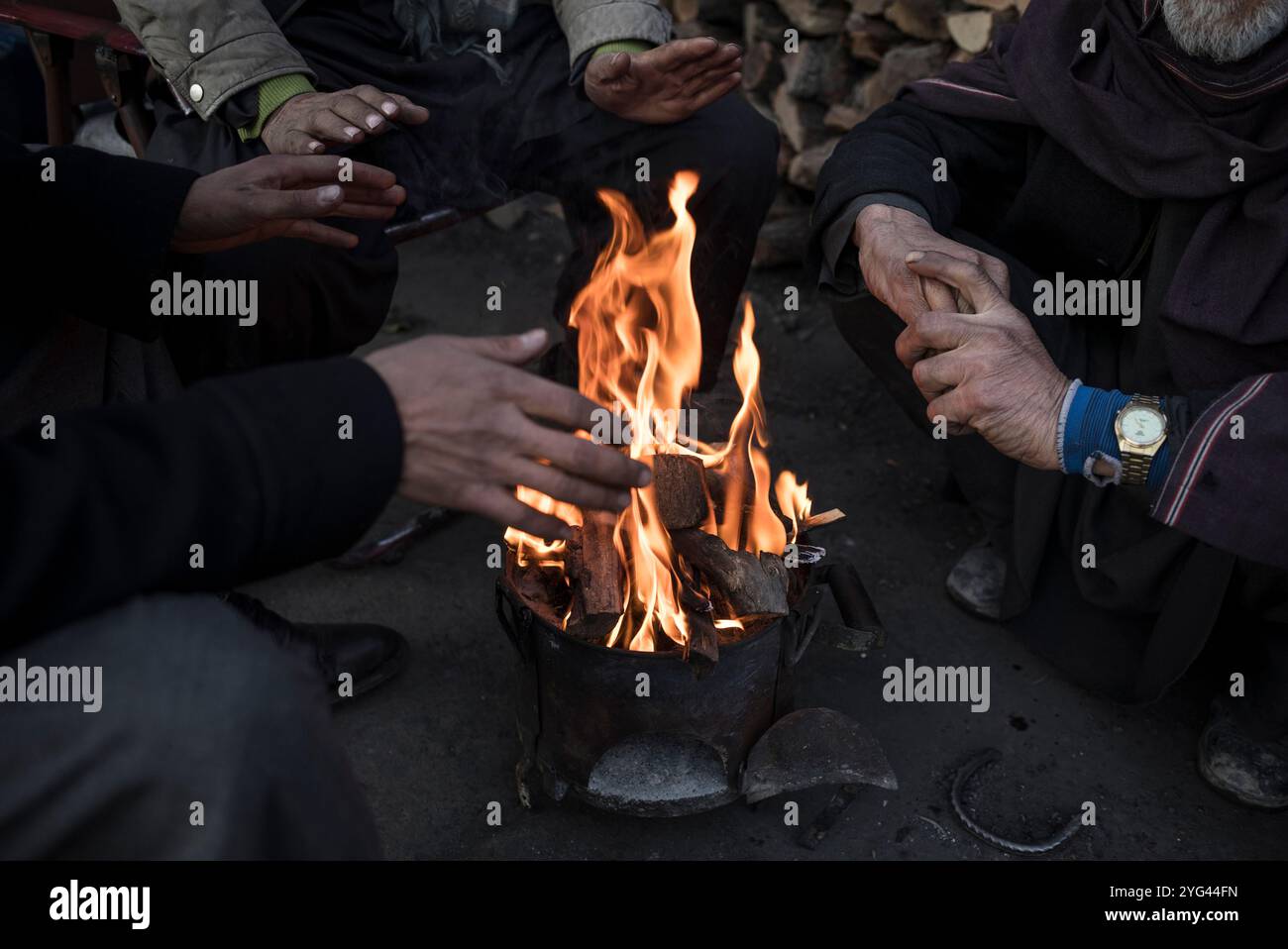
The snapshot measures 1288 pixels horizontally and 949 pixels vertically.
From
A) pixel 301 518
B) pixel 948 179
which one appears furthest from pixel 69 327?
pixel 948 179

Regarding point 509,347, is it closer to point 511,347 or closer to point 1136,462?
point 511,347

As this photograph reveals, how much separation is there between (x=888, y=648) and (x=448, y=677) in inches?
42.5

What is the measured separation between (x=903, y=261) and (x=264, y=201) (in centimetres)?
127

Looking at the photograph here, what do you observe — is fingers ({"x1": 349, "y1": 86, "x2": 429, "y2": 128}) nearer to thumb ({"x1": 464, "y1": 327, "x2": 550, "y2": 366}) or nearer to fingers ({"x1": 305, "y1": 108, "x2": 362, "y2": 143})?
fingers ({"x1": 305, "y1": 108, "x2": 362, "y2": 143})

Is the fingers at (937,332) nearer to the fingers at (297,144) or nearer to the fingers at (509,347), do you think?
the fingers at (509,347)

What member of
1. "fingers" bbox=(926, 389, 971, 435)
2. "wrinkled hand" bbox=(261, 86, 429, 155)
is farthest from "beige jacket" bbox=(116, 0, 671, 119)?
"fingers" bbox=(926, 389, 971, 435)

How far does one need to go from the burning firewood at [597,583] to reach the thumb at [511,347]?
48cm

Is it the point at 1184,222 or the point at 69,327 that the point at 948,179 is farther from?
the point at 69,327

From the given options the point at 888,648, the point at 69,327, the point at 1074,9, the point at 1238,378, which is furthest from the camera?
the point at 888,648

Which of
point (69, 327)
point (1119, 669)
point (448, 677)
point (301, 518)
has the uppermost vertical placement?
point (301, 518)

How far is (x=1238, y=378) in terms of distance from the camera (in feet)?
6.77

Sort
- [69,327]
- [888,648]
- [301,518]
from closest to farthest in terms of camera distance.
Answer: [301,518]
[69,327]
[888,648]

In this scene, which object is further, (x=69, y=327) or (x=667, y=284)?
(x=667, y=284)

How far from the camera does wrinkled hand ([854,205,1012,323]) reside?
2.13 metres
